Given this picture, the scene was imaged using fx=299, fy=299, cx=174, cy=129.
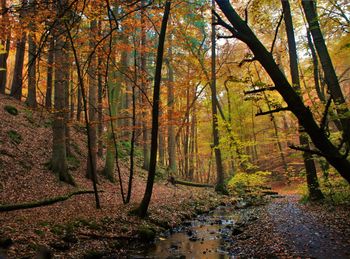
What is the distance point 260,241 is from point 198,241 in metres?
2.23

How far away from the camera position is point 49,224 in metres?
8.61

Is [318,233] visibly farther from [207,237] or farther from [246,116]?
[246,116]

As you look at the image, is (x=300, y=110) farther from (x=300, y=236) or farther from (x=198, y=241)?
(x=198, y=241)

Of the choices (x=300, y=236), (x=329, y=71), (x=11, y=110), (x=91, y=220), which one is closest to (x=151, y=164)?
(x=91, y=220)

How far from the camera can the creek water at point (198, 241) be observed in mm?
8094

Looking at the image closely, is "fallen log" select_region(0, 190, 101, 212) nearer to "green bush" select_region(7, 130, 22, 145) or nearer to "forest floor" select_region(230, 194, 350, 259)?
"green bush" select_region(7, 130, 22, 145)

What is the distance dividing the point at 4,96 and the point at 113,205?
12431 mm

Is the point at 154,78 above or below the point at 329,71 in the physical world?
above

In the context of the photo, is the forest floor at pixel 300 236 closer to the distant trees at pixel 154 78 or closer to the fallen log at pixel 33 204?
the distant trees at pixel 154 78

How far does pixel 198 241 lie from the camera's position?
961 cm

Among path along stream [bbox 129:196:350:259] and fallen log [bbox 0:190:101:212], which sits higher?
fallen log [bbox 0:190:101:212]

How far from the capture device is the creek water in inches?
319

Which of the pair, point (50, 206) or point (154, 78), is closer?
point (50, 206)

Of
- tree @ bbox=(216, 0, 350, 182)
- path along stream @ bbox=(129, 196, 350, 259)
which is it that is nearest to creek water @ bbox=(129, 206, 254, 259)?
path along stream @ bbox=(129, 196, 350, 259)
